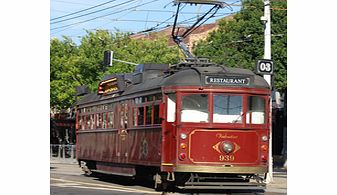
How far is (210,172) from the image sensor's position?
14.5 m

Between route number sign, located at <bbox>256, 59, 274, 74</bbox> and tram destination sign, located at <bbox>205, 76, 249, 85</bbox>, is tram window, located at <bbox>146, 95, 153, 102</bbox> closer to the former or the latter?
tram destination sign, located at <bbox>205, 76, 249, 85</bbox>

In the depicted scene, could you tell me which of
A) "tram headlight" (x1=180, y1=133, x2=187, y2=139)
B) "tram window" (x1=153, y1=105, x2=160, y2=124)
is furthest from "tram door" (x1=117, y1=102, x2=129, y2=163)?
"tram headlight" (x1=180, y1=133, x2=187, y2=139)

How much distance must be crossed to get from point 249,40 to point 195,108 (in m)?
23.4

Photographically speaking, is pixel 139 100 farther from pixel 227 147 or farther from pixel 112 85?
pixel 227 147

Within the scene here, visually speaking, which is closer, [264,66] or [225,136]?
[225,136]

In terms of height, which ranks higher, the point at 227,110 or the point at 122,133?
the point at 227,110

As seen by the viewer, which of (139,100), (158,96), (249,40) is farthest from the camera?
(249,40)

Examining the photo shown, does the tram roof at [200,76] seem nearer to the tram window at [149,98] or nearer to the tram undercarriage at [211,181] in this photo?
the tram window at [149,98]

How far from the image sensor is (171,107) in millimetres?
15203

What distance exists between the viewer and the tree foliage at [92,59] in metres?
43.8

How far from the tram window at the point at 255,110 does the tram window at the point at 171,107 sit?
1609mm

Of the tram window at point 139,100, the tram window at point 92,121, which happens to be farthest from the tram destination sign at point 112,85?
the tram window at point 139,100

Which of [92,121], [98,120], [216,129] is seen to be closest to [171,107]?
[216,129]

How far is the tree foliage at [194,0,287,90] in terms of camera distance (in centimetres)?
3519
